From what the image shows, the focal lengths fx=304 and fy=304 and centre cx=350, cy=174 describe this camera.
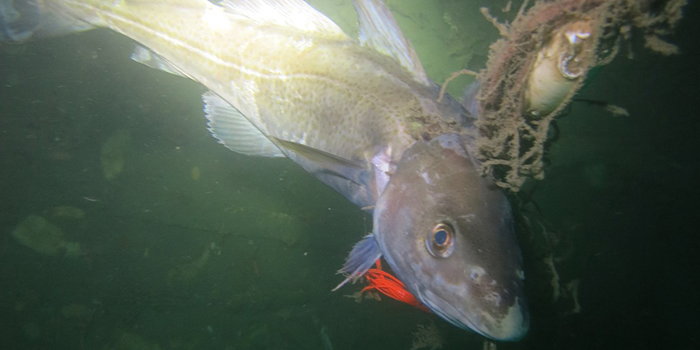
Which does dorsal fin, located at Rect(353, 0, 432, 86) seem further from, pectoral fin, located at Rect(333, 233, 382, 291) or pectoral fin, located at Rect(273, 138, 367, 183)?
pectoral fin, located at Rect(333, 233, 382, 291)

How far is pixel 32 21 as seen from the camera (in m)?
3.18

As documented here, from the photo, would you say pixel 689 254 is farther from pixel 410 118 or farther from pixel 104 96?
pixel 104 96

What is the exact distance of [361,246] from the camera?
91.0 inches

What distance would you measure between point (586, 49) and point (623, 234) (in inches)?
208

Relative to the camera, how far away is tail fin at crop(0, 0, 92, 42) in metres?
3.14

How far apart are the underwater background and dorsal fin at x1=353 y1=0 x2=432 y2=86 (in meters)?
2.27

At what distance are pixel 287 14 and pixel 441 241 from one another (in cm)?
236

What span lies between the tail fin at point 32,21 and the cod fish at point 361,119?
0.01 meters

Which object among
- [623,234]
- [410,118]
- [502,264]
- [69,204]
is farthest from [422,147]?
[623,234]

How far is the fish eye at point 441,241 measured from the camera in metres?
1.61

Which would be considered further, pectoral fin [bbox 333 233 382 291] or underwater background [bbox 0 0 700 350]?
underwater background [bbox 0 0 700 350]

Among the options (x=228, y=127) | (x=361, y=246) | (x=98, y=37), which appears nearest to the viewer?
(x=361, y=246)

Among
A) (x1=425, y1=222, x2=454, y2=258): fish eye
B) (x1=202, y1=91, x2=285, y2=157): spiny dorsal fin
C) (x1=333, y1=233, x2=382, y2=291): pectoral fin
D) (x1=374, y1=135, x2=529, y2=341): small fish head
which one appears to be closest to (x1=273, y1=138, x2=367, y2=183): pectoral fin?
(x1=374, y1=135, x2=529, y2=341): small fish head

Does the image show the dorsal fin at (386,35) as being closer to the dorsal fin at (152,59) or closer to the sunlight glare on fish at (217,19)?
the sunlight glare on fish at (217,19)
